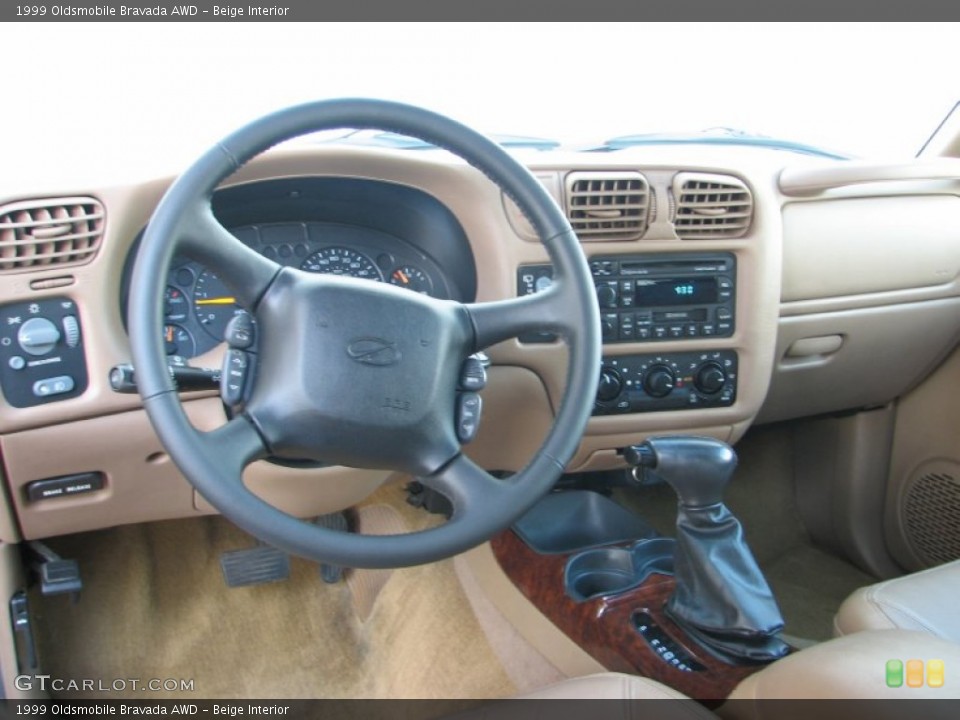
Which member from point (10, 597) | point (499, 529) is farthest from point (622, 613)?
point (10, 597)

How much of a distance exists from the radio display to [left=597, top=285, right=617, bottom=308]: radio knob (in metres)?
0.05

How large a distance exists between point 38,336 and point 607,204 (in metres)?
1.04

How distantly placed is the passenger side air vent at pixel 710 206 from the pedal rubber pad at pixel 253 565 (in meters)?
1.18

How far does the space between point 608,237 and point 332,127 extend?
28.5 inches

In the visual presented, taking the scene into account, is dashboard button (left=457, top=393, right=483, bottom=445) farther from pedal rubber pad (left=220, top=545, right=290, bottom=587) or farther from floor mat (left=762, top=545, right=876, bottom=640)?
floor mat (left=762, top=545, right=876, bottom=640)

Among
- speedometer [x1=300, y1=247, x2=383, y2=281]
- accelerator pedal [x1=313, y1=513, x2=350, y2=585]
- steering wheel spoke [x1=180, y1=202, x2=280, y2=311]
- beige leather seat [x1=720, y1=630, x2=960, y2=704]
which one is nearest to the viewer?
beige leather seat [x1=720, y1=630, x2=960, y2=704]

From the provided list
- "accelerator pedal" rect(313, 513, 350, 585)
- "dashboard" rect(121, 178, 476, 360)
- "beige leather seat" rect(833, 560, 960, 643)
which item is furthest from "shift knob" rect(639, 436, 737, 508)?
"accelerator pedal" rect(313, 513, 350, 585)

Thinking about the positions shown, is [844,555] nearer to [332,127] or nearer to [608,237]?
[608,237]

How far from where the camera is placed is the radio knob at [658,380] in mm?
1743

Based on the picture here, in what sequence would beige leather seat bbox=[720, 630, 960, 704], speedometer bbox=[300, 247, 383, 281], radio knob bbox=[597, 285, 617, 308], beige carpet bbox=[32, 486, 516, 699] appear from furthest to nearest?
beige carpet bbox=[32, 486, 516, 699] < radio knob bbox=[597, 285, 617, 308] < speedometer bbox=[300, 247, 383, 281] < beige leather seat bbox=[720, 630, 960, 704]

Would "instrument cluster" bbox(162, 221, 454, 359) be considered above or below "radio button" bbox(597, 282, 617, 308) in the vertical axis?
above

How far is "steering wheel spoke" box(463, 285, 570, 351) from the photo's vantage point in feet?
4.00

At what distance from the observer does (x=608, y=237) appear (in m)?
1.67

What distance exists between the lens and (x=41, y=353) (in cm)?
135
